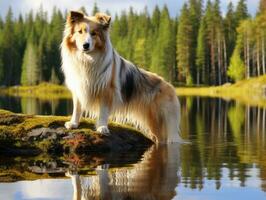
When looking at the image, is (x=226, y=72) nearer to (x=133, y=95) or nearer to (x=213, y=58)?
(x=213, y=58)

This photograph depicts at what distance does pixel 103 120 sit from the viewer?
13.2 meters

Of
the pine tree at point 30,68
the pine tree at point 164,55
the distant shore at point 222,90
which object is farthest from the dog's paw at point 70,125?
the pine tree at point 30,68

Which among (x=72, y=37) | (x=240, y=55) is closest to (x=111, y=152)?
(x=72, y=37)

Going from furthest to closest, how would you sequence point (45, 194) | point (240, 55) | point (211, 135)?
point (240, 55) < point (211, 135) < point (45, 194)

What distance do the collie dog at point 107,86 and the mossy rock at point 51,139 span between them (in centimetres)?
27

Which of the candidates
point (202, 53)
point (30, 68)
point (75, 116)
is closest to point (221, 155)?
point (75, 116)

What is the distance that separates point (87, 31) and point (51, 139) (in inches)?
97.6

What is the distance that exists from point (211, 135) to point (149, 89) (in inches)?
154

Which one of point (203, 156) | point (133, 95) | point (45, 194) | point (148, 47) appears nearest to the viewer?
point (45, 194)

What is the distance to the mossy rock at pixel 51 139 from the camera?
1280 cm

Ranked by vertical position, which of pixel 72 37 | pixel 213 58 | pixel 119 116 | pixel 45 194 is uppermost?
pixel 213 58

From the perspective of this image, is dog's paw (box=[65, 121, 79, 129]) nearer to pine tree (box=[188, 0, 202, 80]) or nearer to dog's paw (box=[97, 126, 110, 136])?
dog's paw (box=[97, 126, 110, 136])

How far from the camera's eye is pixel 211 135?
56.9 ft

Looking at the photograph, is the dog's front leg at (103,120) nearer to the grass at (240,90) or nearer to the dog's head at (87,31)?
the dog's head at (87,31)
